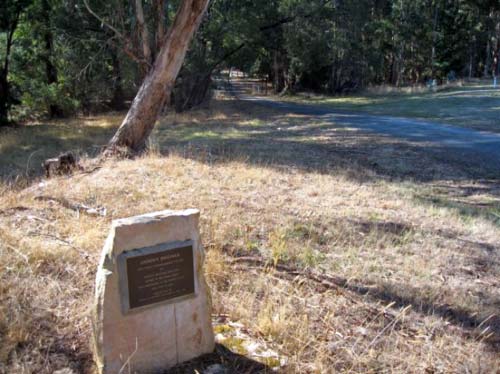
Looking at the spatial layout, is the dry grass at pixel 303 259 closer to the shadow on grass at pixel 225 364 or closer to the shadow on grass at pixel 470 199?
the shadow on grass at pixel 470 199

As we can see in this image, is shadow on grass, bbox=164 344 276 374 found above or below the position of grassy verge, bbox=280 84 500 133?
below

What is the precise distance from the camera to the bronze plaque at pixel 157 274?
2.93m

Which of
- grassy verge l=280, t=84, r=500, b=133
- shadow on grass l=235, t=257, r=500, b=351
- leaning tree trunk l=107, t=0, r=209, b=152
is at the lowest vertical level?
shadow on grass l=235, t=257, r=500, b=351

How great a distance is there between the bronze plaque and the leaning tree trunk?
7.40 metres

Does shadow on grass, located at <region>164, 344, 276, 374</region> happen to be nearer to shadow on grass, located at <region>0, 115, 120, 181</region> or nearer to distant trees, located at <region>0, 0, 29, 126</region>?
shadow on grass, located at <region>0, 115, 120, 181</region>

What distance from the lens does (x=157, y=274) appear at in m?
3.02

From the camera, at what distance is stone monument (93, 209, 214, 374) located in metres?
2.90

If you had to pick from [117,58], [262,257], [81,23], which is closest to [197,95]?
[117,58]

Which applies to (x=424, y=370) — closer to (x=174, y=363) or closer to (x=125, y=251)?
(x=174, y=363)

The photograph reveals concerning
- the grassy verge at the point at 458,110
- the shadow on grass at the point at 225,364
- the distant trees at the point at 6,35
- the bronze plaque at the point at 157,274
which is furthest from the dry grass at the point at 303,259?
the distant trees at the point at 6,35

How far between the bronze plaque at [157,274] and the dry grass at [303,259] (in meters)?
0.56

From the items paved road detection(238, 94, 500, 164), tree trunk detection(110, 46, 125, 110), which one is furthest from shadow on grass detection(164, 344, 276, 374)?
tree trunk detection(110, 46, 125, 110)

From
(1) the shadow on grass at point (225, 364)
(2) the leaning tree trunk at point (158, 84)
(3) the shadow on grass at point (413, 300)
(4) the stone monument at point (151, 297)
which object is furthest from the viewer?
(2) the leaning tree trunk at point (158, 84)

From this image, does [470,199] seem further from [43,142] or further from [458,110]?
[458,110]
